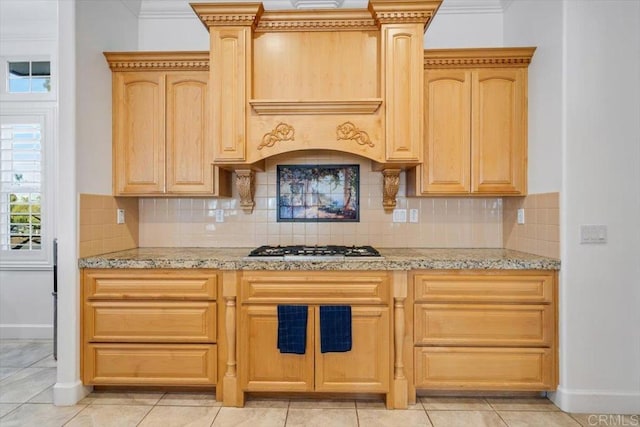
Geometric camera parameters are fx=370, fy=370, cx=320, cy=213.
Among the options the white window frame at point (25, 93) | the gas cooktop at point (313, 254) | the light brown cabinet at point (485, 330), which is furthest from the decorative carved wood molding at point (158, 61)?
the light brown cabinet at point (485, 330)

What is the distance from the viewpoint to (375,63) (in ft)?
8.38

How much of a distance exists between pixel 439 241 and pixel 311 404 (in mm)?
1596

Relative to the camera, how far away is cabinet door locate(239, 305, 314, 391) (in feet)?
7.63

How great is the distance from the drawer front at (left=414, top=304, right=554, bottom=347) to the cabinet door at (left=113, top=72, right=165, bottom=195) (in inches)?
84.3

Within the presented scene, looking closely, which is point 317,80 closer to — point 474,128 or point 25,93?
point 474,128

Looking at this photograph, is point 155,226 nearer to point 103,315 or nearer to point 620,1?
point 103,315

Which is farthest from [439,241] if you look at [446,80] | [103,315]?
[103,315]

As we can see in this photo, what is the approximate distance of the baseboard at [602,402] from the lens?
2.28 meters

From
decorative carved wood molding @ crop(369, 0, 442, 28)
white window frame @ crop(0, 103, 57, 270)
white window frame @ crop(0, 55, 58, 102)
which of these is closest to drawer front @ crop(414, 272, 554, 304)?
decorative carved wood molding @ crop(369, 0, 442, 28)

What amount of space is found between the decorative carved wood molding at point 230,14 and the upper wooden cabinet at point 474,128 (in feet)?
4.12

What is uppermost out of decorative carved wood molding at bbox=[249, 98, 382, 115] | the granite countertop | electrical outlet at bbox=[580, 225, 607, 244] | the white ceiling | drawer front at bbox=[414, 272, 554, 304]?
the white ceiling

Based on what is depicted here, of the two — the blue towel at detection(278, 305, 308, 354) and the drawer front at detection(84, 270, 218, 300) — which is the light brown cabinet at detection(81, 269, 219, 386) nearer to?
the drawer front at detection(84, 270, 218, 300)

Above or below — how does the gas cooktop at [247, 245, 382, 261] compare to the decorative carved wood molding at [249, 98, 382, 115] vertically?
below

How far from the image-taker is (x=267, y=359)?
2336 millimetres
